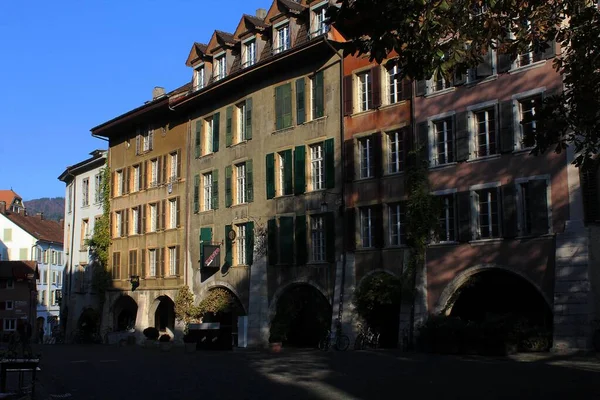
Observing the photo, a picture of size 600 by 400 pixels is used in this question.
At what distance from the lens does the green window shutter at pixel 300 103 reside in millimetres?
34062

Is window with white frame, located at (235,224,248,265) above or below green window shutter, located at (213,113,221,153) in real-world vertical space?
below

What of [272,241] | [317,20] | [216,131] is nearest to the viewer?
[317,20]

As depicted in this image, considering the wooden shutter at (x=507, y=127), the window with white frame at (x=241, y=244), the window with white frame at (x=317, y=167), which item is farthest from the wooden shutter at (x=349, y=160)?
the window with white frame at (x=241, y=244)

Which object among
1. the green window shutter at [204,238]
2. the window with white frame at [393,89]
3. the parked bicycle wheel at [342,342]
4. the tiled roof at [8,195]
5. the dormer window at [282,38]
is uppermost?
the tiled roof at [8,195]

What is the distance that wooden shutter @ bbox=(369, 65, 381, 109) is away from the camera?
100ft

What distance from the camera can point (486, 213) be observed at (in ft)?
87.9

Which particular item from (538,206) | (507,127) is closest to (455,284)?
(538,206)

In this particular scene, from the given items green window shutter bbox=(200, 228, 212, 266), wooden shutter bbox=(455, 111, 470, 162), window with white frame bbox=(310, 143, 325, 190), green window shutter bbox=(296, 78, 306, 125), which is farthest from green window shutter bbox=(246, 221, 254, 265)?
wooden shutter bbox=(455, 111, 470, 162)

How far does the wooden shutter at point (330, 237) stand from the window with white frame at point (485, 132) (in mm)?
7026

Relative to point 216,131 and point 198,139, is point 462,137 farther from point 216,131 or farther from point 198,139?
point 198,139

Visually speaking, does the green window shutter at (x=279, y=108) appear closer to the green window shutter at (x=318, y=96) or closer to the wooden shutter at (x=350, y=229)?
the green window shutter at (x=318, y=96)

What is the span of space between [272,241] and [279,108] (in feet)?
18.7

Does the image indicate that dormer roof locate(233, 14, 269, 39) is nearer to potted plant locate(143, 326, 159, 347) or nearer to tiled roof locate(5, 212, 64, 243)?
potted plant locate(143, 326, 159, 347)

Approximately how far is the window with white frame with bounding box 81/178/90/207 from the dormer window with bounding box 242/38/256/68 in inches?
765
